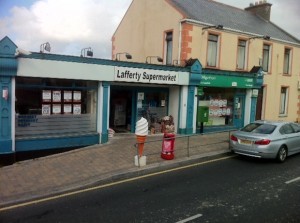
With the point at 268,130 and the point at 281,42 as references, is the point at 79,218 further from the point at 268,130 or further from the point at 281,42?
the point at 281,42

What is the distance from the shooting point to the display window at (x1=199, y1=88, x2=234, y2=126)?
18.1 m

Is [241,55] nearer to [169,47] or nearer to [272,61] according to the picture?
[272,61]

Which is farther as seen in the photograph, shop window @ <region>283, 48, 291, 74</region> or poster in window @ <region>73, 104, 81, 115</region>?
shop window @ <region>283, 48, 291, 74</region>

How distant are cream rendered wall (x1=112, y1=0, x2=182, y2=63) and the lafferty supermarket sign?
2327 millimetres

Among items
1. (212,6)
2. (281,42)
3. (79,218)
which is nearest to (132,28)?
(212,6)

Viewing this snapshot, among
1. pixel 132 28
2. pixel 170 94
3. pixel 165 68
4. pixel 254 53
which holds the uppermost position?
pixel 132 28

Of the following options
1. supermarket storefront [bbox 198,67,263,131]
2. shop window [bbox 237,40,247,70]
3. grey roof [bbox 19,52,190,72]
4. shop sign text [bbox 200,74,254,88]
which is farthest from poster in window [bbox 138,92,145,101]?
shop window [bbox 237,40,247,70]

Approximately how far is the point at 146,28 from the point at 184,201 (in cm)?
1397

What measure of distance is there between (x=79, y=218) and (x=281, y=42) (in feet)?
63.2

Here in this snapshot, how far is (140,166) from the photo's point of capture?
34.5 feet

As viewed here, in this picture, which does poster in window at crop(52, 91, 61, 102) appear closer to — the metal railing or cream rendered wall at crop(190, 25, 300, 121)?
the metal railing

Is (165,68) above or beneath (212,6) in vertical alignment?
beneath

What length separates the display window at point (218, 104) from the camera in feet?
59.4

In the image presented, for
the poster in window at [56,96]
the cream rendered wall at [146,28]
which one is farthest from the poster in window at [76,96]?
the cream rendered wall at [146,28]
